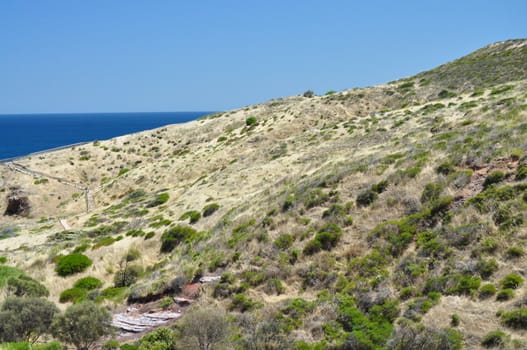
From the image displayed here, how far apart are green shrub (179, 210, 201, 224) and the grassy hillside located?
0.51ft

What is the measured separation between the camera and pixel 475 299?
1085 cm

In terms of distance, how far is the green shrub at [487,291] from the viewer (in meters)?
10.8

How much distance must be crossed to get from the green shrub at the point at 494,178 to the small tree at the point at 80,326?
15250 millimetres

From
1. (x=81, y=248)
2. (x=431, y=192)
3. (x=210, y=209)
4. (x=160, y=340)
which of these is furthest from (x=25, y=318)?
(x=210, y=209)

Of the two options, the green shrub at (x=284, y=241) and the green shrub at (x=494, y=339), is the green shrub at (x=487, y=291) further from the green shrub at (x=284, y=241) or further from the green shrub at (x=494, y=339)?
the green shrub at (x=284, y=241)

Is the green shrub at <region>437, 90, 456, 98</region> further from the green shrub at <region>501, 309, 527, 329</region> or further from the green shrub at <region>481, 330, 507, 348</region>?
the green shrub at <region>481, 330, 507, 348</region>

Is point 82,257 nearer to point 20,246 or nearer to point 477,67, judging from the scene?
point 20,246

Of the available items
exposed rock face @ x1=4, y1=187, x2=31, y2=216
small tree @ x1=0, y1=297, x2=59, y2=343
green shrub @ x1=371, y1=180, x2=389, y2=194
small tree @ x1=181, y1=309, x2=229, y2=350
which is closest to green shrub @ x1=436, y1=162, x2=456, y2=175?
green shrub @ x1=371, y1=180, x2=389, y2=194

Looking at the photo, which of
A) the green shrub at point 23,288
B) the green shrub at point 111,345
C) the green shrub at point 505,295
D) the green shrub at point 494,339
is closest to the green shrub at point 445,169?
the green shrub at point 505,295

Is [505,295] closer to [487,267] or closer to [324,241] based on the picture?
[487,267]

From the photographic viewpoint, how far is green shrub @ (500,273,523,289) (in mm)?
10691

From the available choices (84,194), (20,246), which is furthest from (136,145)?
(20,246)

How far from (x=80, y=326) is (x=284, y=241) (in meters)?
8.52

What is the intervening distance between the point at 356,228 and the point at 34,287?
15.1 m
